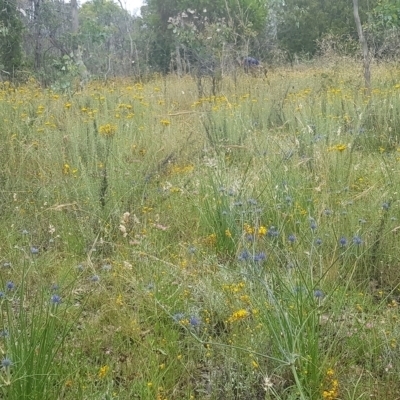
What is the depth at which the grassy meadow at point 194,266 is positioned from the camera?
4.97 ft

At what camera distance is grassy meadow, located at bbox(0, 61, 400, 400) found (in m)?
1.52

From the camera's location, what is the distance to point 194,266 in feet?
7.57

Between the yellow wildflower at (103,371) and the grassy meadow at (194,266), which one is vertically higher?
the grassy meadow at (194,266)

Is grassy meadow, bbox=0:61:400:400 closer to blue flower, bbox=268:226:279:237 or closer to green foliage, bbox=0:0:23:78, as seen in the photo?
blue flower, bbox=268:226:279:237

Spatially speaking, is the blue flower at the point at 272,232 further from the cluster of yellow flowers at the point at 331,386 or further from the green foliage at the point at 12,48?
the green foliage at the point at 12,48

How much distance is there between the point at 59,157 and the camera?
3.49 meters

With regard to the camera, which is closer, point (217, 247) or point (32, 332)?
point (32, 332)

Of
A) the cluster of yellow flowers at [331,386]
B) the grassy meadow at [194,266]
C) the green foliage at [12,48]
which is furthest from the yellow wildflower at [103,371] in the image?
the green foliage at [12,48]

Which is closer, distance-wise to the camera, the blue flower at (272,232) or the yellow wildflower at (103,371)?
the yellow wildflower at (103,371)

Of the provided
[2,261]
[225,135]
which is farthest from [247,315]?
[225,135]

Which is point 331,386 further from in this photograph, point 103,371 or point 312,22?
point 312,22

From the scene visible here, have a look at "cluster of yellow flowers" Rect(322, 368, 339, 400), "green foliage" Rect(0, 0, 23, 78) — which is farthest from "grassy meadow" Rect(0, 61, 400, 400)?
"green foliage" Rect(0, 0, 23, 78)

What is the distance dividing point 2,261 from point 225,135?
2.54m

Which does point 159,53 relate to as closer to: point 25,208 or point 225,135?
point 225,135
